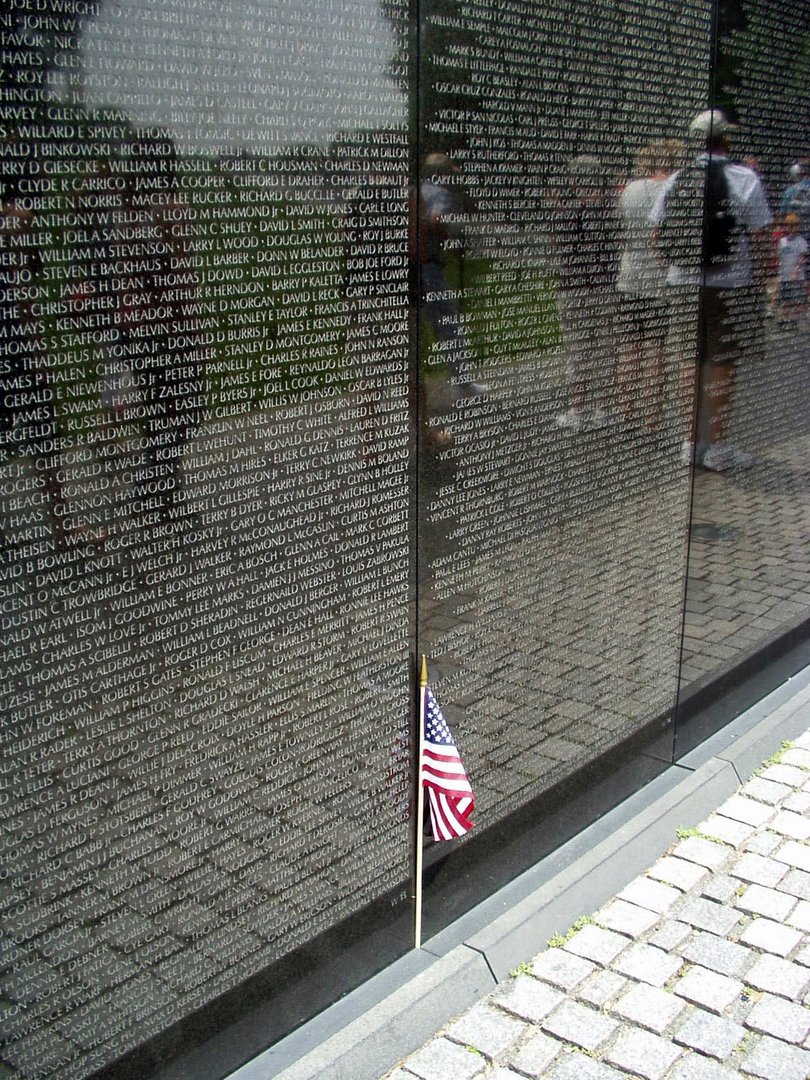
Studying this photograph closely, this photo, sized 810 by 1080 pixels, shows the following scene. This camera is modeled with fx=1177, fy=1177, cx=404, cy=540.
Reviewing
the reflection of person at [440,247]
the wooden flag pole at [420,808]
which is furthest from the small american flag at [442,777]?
the reflection of person at [440,247]

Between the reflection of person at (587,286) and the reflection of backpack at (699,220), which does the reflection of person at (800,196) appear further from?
the reflection of person at (587,286)

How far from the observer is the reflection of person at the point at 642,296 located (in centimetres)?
406

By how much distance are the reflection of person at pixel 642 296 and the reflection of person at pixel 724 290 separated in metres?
0.17

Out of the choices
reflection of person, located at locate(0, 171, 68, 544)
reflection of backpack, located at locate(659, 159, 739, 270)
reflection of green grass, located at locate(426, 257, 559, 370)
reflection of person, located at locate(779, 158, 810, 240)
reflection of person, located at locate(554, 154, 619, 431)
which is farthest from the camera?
reflection of person, located at locate(779, 158, 810, 240)

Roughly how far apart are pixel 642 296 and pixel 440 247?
1.17m

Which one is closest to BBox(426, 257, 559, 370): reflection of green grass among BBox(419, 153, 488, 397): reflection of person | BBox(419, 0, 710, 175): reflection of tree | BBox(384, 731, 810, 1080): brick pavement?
BBox(419, 153, 488, 397): reflection of person

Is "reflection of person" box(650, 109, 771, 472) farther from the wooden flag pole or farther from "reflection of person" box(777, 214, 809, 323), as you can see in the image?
the wooden flag pole

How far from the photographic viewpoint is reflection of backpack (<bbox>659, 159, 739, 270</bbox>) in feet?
14.1

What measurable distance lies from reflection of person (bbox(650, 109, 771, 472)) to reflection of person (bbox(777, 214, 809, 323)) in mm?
263

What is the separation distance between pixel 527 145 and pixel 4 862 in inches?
97.3

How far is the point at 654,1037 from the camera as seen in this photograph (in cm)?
335

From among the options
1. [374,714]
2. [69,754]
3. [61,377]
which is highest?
[61,377]

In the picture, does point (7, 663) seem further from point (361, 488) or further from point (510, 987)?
point (510, 987)

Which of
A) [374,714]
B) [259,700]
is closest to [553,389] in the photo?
[374,714]
